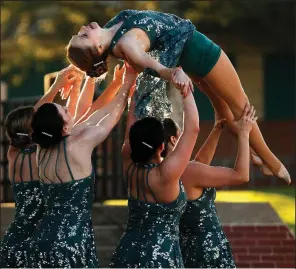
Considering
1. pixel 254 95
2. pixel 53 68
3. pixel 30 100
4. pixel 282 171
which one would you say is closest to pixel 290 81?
pixel 254 95

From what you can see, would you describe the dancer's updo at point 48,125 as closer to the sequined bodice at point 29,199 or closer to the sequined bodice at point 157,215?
the sequined bodice at point 157,215

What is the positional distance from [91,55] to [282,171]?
171 cm

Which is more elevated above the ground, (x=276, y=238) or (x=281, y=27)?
(x=281, y=27)

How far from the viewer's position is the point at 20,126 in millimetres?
7090

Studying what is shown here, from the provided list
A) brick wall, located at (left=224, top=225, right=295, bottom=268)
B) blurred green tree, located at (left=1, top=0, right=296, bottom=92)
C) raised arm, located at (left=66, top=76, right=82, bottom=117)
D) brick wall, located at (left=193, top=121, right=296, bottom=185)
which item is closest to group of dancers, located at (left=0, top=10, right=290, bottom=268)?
raised arm, located at (left=66, top=76, right=82, bottom=117)

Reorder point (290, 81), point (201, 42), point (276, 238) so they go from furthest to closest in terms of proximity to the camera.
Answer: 1. point (290, 81)
2. point (276, 238)
3. point (201, 42)

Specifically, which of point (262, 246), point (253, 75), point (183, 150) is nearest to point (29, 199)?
point (183, 150)

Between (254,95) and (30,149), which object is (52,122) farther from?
(254,95)

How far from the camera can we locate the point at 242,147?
21.4 feet

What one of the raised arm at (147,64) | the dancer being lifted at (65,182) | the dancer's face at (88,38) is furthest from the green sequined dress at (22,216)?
the raised arm at (147,64)

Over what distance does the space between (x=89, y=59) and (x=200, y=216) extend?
1159 millimetres

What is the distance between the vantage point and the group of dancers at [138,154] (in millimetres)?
6133

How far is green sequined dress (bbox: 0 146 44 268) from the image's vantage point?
703cm

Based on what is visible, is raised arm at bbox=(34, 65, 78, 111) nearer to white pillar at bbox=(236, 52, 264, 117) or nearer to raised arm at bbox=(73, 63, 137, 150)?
raised arm at bbox=(73, 63, 137, 150)
